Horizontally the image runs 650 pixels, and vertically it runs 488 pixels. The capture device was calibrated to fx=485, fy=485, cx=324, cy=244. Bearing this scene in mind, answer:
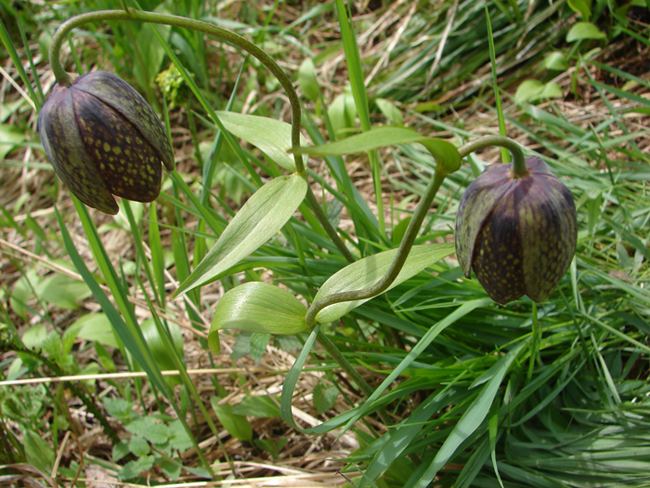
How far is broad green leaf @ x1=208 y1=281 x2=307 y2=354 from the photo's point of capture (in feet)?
2.35

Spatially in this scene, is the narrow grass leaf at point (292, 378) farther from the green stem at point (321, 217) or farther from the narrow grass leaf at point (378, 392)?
the green stem at point (321, 217)

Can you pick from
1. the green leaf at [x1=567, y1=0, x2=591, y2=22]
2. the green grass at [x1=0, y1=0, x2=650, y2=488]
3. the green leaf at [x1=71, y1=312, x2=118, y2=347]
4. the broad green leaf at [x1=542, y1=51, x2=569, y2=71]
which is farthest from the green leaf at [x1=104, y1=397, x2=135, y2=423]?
the green leaf at [x1=567, y1=0, x2=591, y2=22]

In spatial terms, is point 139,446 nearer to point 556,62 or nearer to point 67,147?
point 67,147

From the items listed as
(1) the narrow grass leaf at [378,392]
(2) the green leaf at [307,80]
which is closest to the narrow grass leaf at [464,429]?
(1) the narrow grass leaf at [378,392]

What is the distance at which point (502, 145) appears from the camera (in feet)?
1.75

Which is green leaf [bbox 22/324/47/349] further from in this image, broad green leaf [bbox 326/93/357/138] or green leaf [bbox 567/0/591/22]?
green leaf [bbox 567/0/591/22]

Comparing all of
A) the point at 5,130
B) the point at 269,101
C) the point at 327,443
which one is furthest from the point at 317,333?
the point at 5,130

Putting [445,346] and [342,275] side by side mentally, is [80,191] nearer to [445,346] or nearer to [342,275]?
[342,275]

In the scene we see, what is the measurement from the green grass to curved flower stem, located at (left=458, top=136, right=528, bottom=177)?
0.35m

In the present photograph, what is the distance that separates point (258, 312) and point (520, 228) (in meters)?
0.39

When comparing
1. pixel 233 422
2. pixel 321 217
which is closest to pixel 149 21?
pixel 321 217

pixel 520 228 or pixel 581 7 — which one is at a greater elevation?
pixel 581 7

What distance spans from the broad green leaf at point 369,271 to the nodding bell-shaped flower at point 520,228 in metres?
0.10

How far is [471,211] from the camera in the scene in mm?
610
